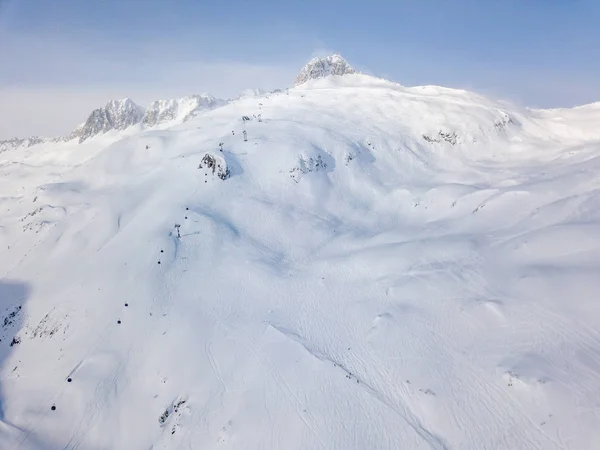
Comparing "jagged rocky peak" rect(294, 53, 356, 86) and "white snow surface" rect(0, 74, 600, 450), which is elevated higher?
"jagged rocky peak" rect(294, 53, 356, 86)

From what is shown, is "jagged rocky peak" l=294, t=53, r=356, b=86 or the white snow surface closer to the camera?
the white snow surface

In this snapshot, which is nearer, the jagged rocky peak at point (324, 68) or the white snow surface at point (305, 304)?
the white snow surface at point (305, 304)

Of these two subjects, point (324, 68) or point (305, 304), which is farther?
point (324, 68)

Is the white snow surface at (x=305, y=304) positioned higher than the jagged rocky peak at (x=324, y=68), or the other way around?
the jagged rocky peak at (x=324, y=68)

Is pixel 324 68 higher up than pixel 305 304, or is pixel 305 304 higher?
pixel 324 68

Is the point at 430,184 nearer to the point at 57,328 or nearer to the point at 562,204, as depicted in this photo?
the point at 562,204
